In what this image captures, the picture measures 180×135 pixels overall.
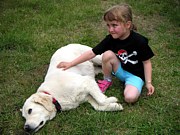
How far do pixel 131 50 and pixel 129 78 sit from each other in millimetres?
387

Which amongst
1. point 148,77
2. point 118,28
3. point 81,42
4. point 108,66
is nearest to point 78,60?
point 108,66

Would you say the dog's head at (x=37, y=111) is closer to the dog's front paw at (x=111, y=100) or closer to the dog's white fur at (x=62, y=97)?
the dog's white fur at (x=62, y=97)

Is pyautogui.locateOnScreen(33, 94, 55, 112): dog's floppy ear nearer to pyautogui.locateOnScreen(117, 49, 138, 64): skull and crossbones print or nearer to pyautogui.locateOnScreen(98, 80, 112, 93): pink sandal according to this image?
pyautogui.locateOnScreen(98, 80, 112, 93): pink sandal

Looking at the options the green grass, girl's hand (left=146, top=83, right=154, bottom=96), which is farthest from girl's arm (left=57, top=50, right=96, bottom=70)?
girl's hand (left=146, top=83, right=154, bottom=96)

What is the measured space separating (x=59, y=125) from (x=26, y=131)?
41 centimetres

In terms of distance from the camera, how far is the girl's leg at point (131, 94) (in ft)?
13.8

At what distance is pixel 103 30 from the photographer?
6.56 m

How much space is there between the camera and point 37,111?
3.78m

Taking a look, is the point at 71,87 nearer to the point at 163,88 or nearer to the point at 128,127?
the point at 128,127

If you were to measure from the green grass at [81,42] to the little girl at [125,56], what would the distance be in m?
0.17

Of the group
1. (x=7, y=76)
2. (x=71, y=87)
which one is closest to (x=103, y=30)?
(x=7, y=76)

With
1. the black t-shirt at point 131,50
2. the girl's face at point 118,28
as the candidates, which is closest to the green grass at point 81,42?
the black t-shirt at point 131,50

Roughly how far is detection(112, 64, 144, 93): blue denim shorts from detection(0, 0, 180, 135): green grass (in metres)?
0.16

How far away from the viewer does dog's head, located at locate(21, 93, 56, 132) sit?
3.74 meters
